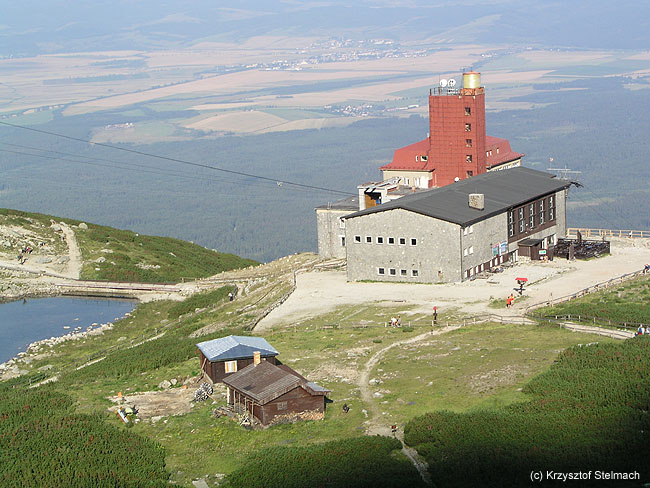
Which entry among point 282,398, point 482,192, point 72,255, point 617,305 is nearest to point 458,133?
point 482,192

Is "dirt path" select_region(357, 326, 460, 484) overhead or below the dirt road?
overhead

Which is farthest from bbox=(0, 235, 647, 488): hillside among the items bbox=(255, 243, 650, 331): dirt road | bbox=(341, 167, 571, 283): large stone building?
bbox=(341, 167, 571, 283): large stone building

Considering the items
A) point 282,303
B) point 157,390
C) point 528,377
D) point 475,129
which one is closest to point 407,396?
point 528,377

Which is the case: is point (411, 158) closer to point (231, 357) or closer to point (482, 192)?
point (482, 192)

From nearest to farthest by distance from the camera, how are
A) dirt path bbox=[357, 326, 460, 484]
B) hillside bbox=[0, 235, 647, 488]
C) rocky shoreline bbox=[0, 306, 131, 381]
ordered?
dirt path bbox=[357, 326, 460, 484]
hillside bbox=[0, 235, 647, 488]
rocky shoreline bbox=[0, 306, 131, 381]

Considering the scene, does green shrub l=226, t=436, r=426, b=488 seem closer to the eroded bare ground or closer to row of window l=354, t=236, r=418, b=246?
the eroded bare ground

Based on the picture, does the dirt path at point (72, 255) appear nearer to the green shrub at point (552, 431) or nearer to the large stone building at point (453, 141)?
the large stone building at point (453, 141)

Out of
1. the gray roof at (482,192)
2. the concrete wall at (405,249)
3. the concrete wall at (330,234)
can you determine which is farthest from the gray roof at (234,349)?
the concrete wall at (330,234)
